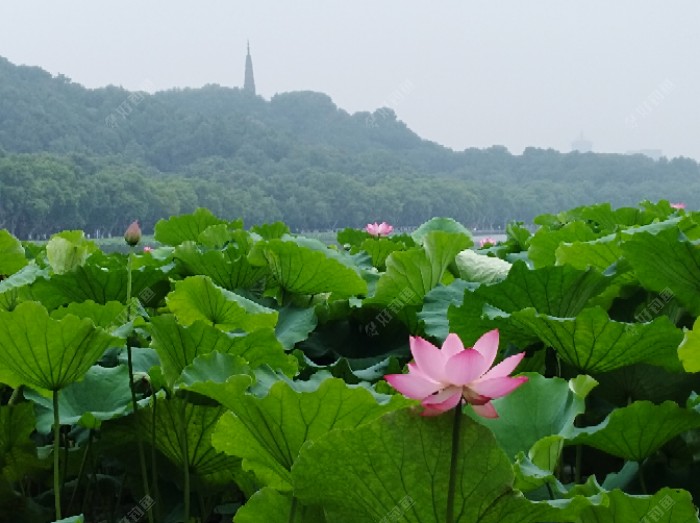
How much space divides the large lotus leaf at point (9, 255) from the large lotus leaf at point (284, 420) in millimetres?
928

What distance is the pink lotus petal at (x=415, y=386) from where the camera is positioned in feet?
1.60

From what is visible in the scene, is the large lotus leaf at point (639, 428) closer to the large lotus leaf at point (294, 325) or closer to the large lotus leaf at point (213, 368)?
the large lotus leaf at point (213, 368)

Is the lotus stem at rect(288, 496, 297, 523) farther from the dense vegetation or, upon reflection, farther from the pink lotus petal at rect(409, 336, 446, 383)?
the pink lotus petal at rect(409, 336, 446, 383)

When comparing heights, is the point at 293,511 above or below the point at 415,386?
below

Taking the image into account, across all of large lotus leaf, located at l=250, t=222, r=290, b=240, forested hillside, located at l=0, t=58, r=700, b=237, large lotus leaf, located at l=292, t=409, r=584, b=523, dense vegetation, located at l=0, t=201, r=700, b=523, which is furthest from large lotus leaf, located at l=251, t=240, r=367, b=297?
forested hillside, located at l=0, t=58, r=700, b=237

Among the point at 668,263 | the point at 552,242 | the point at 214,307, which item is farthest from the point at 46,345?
the point at 552,242

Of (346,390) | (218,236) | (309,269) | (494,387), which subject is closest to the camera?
(494,387)

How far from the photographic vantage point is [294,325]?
1.14 meters

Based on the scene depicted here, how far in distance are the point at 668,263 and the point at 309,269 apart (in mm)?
512

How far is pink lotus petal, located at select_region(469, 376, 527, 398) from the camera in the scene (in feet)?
1.57

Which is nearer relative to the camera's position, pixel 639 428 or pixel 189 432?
pixel 639 428

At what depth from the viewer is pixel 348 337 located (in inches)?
47.8

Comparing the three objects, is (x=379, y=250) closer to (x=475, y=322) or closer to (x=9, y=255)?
(x=9, y=255)

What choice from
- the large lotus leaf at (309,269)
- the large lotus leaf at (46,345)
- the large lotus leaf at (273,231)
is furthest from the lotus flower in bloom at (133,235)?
the large lotus leaf at (273,231)
